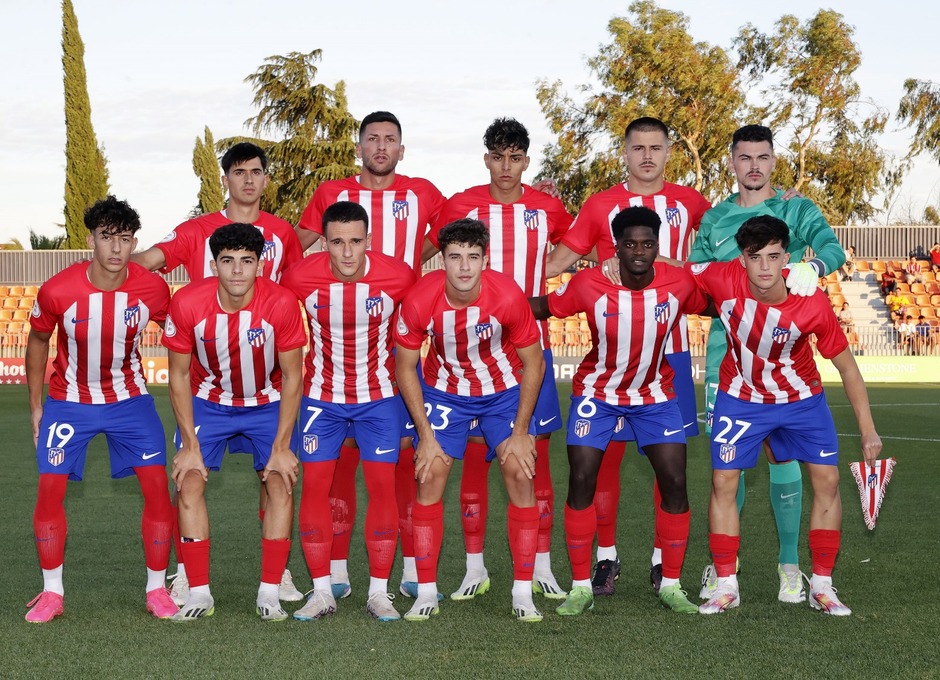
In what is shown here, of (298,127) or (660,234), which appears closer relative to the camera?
(660,234)

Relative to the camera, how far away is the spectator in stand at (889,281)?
26922 mm

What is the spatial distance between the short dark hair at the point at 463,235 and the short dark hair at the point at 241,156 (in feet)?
4.35

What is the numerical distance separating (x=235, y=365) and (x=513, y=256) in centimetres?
172

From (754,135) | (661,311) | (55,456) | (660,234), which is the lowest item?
(55,456)

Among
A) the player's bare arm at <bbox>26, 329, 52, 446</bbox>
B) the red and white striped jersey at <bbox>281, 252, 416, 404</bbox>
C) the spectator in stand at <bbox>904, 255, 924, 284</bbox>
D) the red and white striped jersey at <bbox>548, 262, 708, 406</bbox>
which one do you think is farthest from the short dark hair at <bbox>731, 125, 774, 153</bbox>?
the spectator in stand at <bbox>904, 255, 924, 284</bbox>

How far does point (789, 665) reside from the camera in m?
4.32

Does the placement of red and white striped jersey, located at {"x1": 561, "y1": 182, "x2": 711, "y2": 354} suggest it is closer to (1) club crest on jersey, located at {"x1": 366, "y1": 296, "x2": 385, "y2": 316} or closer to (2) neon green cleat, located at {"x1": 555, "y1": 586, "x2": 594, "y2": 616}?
(1) club crest on jersey, located at {"x1": 366, "y1": 296, "x2": 385, "y2": 316}

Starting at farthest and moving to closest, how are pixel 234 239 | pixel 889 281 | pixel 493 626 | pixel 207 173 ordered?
pixel 207 173
pixel 889 281
pixel 234 239
pixel 493 626

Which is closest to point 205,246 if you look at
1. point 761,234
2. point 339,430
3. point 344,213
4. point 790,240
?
point 344,213

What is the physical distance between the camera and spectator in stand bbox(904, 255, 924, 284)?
27.1 meters

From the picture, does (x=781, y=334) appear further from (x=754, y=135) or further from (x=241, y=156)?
(x=241, y=156)

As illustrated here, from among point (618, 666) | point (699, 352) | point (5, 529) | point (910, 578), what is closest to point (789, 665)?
point (618, 666)

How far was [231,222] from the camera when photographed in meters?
5.98

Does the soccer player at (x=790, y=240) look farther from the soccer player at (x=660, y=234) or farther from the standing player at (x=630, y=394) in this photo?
the standing player at (x=630, y=394)
